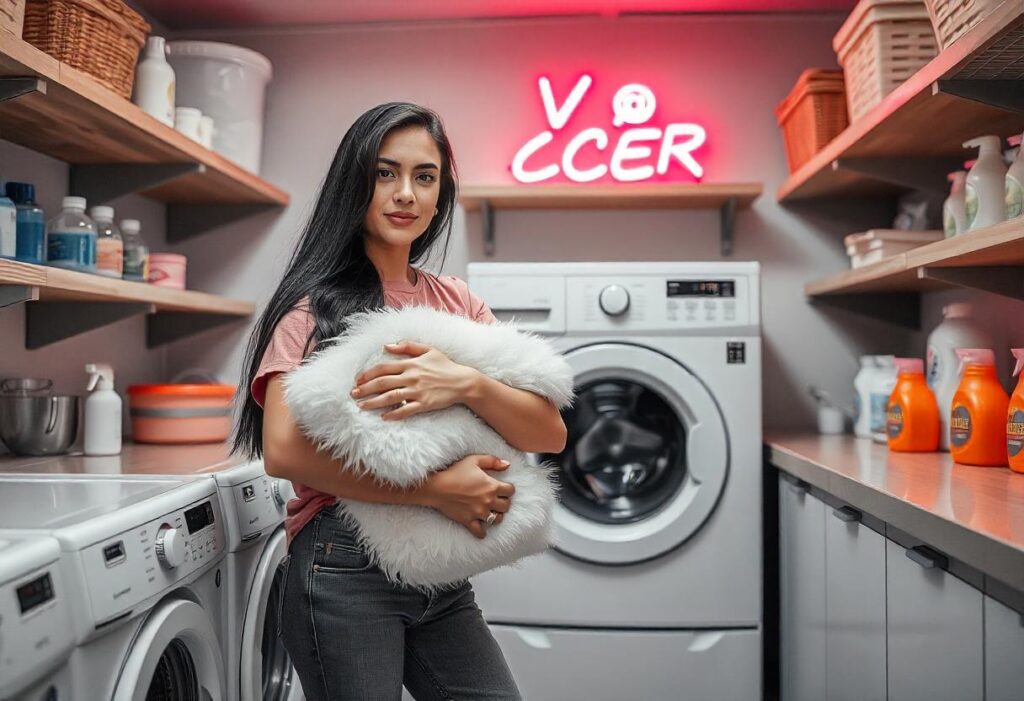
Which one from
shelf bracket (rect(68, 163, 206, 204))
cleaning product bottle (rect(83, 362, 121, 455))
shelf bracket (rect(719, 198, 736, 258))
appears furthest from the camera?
shelf bracket (rect(719, 198, 736, 258))

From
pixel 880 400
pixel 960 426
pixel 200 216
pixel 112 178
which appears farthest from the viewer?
pixel 200 216

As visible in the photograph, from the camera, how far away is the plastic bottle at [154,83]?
2223 mm

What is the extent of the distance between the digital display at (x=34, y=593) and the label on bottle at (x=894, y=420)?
6.14ft

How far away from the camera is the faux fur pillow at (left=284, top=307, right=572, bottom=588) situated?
44.6 inches

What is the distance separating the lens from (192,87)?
2736 millimetres

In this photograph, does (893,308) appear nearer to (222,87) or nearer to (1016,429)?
(1016,429)

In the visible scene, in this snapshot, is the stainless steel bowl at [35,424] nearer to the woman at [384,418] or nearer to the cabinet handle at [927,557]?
the woman at [384,418]

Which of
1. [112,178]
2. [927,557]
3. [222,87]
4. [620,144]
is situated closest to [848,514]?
[927,557]

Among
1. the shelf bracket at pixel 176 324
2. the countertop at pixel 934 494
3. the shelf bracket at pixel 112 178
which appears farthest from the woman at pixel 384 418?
the shelf bracket at pixel 176 324

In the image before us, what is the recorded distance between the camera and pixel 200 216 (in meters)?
3.09

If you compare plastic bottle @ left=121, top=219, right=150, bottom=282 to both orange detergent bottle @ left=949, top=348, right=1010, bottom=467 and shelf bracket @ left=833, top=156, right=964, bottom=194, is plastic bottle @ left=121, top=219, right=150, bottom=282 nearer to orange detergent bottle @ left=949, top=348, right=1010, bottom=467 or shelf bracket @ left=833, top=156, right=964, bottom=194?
shelf bracket @ left=833, top=156, right=964, bottom=194

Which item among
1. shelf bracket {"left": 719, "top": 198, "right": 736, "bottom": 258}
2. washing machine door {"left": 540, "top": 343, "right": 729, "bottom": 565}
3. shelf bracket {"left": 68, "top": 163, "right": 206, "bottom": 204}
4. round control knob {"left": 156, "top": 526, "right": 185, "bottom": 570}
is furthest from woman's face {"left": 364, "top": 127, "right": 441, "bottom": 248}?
shelf bracket {"left": 719, "top": 198, "right": 736, "bottom": 258}

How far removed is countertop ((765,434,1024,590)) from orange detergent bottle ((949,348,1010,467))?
44 millimetres

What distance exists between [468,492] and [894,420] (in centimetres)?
144
